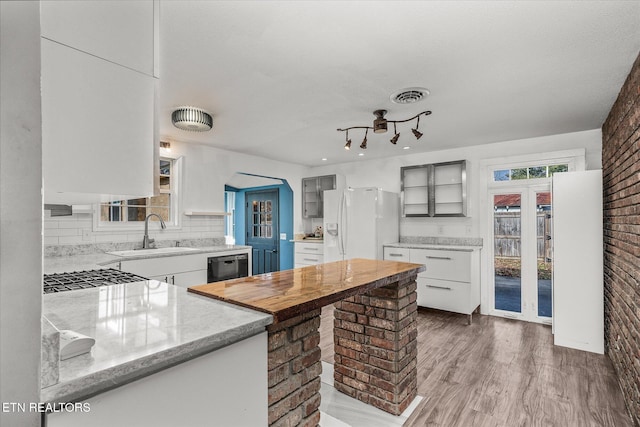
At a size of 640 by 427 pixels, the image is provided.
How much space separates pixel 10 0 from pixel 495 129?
4281 millimetres

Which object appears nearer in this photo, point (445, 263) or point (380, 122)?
point (380, 122)

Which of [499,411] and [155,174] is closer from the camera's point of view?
[155,174]

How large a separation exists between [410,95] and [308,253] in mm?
3610

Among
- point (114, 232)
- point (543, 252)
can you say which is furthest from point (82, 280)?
point (543, 252)

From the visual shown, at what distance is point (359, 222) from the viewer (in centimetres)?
486

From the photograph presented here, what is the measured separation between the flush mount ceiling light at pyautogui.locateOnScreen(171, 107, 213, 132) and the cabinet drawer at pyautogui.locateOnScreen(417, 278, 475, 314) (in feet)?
11.3

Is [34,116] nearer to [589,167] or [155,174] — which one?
[155,174]

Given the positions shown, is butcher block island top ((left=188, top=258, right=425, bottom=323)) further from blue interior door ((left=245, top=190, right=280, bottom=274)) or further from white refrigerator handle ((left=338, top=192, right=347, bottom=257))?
blue interior door ((left=245, top=190, right=280, bottom=274))

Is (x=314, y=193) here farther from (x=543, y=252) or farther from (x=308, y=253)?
(x=543, y=252)

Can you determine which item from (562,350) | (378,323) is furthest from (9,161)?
(562,350)

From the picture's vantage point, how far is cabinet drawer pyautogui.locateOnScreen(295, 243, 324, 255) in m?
5.59

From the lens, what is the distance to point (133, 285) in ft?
5.28

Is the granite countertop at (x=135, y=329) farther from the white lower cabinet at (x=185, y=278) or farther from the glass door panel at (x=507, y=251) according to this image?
the glass door panel at (x=507, y=251)

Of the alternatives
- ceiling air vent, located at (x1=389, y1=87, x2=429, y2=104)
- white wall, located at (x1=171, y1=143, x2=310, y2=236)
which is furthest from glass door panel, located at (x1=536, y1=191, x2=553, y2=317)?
white wall, located at (x1=171, y1=143, x2=310, y2=236)
